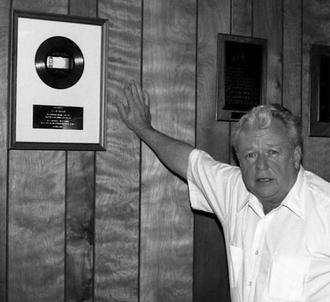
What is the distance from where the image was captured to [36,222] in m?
1.87

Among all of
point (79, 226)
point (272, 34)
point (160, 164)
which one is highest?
point (272, 34)

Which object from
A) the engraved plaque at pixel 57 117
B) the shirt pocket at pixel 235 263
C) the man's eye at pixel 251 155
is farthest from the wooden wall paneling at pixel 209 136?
the engraved plaque at pixel 57 117

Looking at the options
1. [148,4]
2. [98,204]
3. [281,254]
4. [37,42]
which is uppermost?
[148,4]

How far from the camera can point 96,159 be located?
77.2 inches

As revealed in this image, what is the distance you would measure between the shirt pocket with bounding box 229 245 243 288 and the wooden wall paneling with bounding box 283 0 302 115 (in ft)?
2.38

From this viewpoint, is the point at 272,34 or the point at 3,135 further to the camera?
the point at 272,34

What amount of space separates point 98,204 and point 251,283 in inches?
24.7

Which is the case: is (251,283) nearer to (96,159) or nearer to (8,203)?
(96,159)

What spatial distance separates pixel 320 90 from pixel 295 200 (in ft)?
2.48

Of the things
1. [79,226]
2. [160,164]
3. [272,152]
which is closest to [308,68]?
[272,152]

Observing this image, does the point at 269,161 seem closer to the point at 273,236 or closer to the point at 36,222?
the point at 273,236

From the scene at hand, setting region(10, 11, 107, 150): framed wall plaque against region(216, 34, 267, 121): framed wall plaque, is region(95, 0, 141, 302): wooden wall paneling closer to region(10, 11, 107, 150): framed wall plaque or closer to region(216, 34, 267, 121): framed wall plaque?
region(10, 11, 107, 150): framed wall plaque

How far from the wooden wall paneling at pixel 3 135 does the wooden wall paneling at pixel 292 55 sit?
1.16 m

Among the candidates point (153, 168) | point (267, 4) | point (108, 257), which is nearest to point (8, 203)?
point (108, 257)
